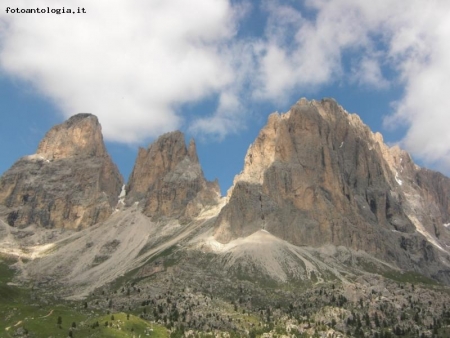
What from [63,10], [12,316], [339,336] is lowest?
[339,336]

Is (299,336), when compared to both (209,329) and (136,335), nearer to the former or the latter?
(209,329)

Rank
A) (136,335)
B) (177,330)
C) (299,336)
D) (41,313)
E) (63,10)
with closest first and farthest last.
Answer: (63,10) → (136,335) → (41,313) → (177,330) → (299,336)

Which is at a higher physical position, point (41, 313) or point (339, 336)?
point (41, 313)

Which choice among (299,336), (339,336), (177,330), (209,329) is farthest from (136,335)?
(339,336)

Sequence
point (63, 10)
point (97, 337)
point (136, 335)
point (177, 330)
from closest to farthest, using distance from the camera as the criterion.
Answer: point (63, 10) < point (97, 337) < point (136, 335) < point (177, 330)

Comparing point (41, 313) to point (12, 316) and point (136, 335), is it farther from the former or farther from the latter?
point (136, 335)

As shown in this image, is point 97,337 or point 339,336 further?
point 339,336

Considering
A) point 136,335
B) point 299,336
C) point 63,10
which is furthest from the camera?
point 299,336

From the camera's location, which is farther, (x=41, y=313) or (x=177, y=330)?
(x=177, y=330)

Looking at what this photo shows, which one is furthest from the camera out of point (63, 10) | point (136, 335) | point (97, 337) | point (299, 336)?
point (299, 336)

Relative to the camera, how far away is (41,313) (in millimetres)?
168125

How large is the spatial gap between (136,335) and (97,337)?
16.1 metres

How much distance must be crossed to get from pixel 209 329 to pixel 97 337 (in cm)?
6164

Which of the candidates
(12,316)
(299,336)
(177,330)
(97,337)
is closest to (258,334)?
(299,336)
